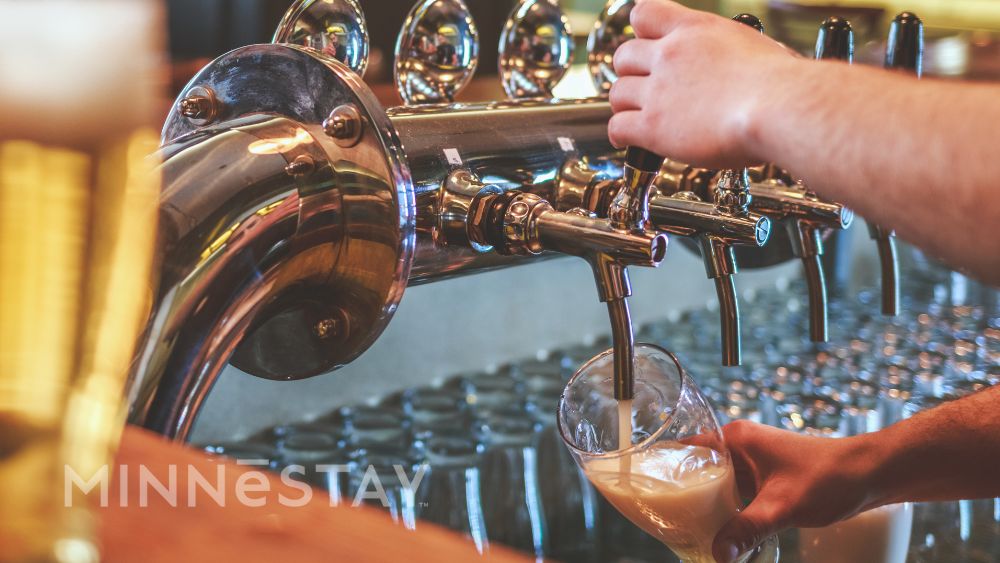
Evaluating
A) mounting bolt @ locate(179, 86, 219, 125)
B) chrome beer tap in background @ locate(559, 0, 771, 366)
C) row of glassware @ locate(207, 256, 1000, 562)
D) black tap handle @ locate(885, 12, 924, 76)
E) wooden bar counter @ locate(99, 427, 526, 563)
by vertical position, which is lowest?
row of glassware @ locate(207, 256, 1000, 562)

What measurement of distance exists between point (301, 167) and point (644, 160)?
0.25 metres

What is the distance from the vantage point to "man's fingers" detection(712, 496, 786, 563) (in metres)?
0.96

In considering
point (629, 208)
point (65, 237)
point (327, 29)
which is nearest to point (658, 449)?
point (629, 208)

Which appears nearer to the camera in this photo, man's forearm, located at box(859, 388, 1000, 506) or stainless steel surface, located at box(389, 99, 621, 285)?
stainless steel surface, located at box(389, 99, 621, 285)

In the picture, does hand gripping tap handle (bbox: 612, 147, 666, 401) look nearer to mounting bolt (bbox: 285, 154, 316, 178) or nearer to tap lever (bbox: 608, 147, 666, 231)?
tap lever (bbox: 608, 147, 666, 231)

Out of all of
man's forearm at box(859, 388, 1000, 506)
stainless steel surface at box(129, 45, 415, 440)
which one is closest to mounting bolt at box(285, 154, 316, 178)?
stainless steel surface at box(129, 45, 415, 440)

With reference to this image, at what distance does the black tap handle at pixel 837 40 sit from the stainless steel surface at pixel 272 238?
0.44 meters

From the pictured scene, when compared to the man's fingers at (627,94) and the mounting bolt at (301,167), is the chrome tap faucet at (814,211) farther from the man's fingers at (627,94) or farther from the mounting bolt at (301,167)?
the mounting bolt at (301,167)

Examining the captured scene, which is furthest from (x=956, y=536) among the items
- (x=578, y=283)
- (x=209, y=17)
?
(x=209, y=17)

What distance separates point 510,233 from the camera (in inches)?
33.4

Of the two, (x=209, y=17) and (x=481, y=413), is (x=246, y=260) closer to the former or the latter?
(x=481, y=413)

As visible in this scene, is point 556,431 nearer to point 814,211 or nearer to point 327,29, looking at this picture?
point 814,211

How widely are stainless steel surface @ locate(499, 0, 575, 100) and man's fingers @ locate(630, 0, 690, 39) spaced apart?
42 cm

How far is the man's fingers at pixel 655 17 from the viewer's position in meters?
0.80
